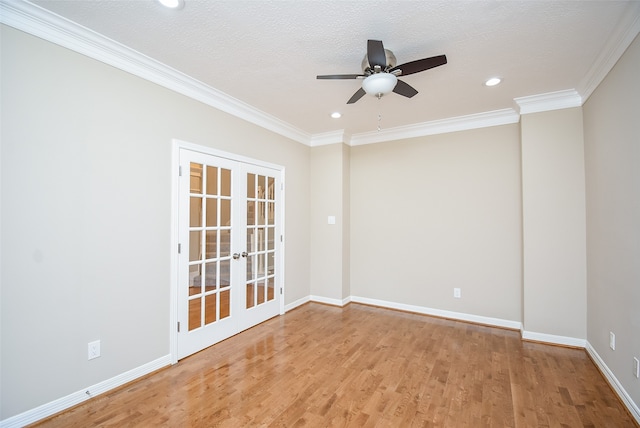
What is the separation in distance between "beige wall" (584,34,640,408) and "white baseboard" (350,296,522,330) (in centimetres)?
81

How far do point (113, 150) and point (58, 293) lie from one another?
113cm

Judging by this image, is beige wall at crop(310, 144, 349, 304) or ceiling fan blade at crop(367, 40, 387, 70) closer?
ceiling fan blade at crop(367, 40, 387, 70)

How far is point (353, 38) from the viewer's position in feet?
7.02

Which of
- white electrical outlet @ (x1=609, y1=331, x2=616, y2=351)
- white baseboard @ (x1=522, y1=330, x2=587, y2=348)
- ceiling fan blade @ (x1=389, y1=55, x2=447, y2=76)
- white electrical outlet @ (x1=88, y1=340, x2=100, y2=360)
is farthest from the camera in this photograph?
white baseboard @ (x1=522, y1=330, x2=587, y2=348)

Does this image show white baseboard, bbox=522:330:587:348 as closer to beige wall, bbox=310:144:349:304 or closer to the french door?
beige wall, bbox=310:144:349:304

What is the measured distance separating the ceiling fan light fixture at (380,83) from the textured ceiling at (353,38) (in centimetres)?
29

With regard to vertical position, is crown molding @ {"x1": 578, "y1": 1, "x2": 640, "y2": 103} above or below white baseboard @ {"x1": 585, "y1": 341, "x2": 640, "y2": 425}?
above

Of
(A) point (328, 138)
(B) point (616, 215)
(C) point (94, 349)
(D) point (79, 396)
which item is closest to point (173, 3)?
(C) point (94, 349)

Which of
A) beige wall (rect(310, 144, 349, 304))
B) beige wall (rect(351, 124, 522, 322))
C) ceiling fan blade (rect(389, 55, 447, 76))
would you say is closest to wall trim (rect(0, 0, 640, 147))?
beige wall (rect(351, 124, 522, 322))

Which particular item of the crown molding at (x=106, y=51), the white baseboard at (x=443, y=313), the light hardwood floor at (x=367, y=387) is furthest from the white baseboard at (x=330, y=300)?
the crown molding at (x=106, y=51)

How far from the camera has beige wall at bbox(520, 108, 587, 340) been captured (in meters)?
2.98

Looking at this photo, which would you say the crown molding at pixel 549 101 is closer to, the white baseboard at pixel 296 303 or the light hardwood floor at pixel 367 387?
the light hardwood floor at pixel 367 387

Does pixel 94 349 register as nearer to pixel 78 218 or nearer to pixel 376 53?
pixel 78 218

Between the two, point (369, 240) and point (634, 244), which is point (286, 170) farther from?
point (634, 244)
